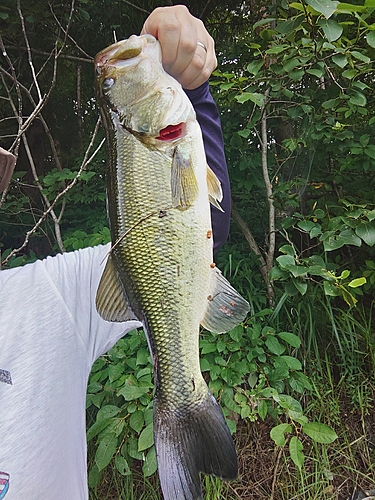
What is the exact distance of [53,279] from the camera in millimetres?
1192

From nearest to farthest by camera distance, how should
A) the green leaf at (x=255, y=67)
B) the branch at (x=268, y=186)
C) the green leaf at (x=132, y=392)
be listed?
the green leaf at (x=132, y=392)
the green leaf at (x=255, y=67)
the branch at (x=268, y=186)

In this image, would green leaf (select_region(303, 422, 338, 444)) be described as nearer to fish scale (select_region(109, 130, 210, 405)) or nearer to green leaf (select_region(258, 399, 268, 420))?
green leaf (select_region(258, 399, 268, 420))

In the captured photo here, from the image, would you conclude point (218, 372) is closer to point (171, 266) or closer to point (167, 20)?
point (171, 266)

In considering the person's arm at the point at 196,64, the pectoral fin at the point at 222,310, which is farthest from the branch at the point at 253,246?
the pectoral fin at the point at 222,310

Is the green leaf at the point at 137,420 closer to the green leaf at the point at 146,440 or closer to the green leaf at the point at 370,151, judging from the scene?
the green leaf at the point at 146,440

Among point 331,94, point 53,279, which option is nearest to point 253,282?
point 331,94

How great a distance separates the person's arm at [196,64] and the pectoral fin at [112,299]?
1.00 ft

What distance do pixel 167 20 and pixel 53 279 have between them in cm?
73

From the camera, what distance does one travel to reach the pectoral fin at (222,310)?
96 centimetres

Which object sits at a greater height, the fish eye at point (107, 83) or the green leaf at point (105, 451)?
the fish eye at point (107, 83)

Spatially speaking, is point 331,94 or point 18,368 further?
point 331,94

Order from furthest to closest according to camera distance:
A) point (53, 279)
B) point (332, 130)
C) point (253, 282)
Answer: point (253, 282)
point (332, 130)
point (53, 279)

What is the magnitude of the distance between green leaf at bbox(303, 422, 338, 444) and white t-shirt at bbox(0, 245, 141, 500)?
0.97m

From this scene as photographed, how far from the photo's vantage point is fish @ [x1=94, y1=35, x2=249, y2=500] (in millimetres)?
918
